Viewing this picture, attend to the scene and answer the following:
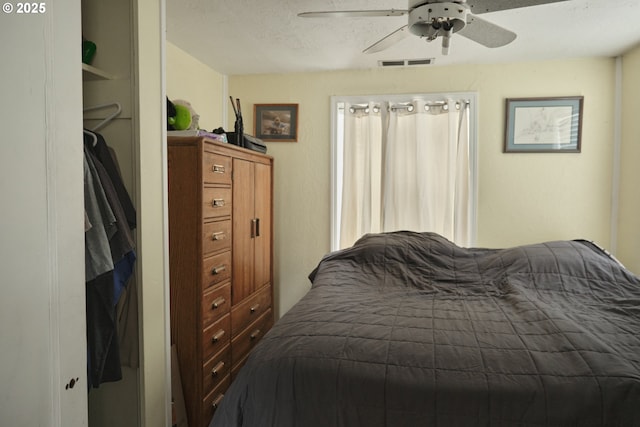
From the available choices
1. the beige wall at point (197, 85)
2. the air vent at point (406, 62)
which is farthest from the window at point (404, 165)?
the beige wall at point (197, 85)

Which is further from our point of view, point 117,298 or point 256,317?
point 256,317

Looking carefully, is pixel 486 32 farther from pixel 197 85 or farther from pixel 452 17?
pixel 197 85

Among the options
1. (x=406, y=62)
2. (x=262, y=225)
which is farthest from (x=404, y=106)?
(x=262, y=225)

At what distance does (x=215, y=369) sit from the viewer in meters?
2.23

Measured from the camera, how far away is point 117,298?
1.56 meters

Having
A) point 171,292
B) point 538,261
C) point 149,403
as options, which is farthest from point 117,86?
point 538,261

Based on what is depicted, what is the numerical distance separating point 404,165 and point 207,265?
1.90m

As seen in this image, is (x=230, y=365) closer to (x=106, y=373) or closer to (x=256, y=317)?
(x=256, y=317)

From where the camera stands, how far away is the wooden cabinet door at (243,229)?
2.52m

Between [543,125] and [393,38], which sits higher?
[393,38]

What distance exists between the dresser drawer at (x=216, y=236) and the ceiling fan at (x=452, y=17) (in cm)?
117

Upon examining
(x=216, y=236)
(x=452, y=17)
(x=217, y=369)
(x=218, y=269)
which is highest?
(x=452, y=17)

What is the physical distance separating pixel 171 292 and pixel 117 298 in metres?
0.53

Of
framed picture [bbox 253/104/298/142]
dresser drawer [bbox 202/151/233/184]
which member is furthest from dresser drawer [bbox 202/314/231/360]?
framed picture [bbox 253/104/298/142]
